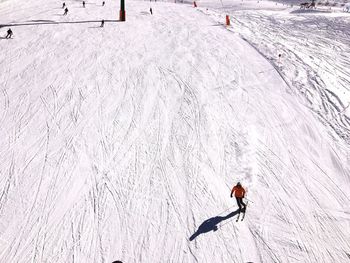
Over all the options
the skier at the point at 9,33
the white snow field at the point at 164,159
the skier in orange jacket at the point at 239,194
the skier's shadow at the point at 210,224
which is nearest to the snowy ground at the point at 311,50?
the white snow field at the point at 164,159

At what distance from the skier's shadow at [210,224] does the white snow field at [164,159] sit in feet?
0.09

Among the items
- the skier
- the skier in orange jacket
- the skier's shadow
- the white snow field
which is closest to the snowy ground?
the white snow field

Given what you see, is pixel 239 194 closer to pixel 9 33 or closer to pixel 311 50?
pixel 311 50

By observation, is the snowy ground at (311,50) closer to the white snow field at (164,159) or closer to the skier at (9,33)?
the white snow field at (164,159)

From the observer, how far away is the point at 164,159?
11023mm

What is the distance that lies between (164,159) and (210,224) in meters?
3.29

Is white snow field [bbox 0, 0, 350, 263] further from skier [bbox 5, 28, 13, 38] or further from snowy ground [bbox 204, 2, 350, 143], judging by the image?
skier [bbox 5, 28, 13, 38]

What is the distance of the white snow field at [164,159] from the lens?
8000 millimetres

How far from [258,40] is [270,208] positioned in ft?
55.9

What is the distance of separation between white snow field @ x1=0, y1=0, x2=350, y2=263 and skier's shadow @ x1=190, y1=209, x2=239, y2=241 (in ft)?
0.09

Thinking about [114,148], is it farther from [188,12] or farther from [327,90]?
[188,12]

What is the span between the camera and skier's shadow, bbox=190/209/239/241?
8.25m

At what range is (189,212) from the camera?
8883 mm

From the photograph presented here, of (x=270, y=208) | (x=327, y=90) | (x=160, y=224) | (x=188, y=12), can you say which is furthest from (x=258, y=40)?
(x=160, y=224)
